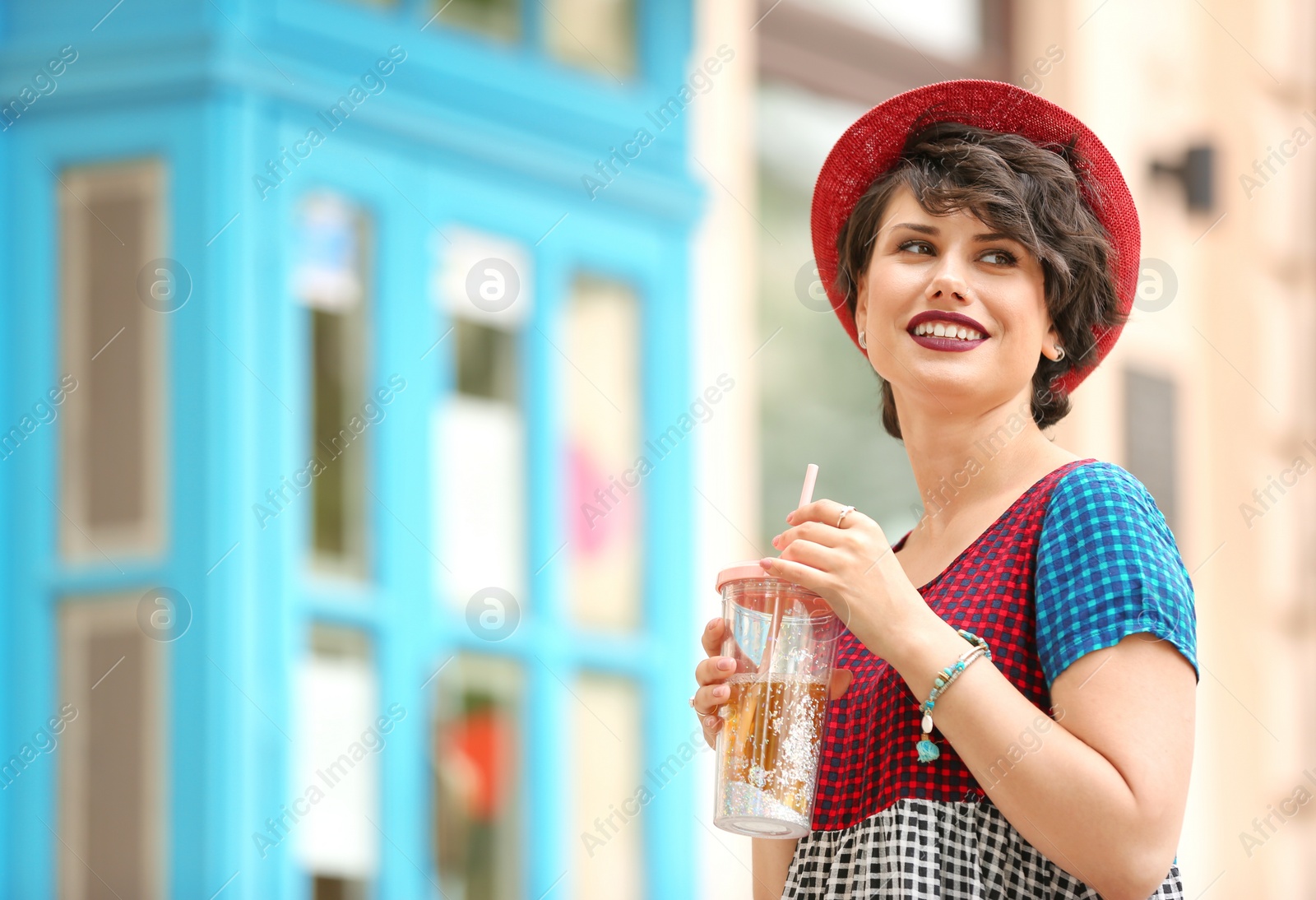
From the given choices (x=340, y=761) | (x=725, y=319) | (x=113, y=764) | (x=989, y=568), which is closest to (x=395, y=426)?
(x=340, y=761)

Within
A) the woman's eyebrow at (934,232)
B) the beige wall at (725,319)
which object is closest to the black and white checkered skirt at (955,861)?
the woman's eyebrow at (934,232)

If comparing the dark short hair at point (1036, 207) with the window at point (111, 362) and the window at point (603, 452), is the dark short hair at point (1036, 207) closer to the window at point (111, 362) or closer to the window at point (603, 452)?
the window at point (111, 362)

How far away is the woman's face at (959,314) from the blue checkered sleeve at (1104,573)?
0.16 m

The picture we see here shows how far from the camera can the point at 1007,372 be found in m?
1.82

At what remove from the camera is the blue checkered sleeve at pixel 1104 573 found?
5.21 ft

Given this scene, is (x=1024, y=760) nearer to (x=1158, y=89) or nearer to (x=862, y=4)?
(x=862, y=4)

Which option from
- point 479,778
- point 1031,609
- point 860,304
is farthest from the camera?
point 479,778

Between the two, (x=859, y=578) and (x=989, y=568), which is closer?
(x=859, y=578)

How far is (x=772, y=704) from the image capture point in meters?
1.76

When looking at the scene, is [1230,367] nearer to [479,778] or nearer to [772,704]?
[479,778]

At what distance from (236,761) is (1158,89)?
4.91 meters

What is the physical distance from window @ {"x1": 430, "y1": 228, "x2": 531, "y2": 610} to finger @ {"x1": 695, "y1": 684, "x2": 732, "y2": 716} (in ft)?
9.82

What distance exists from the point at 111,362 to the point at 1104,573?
3.38 metres

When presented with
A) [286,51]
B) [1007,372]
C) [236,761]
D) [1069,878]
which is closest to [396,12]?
[286,51]
